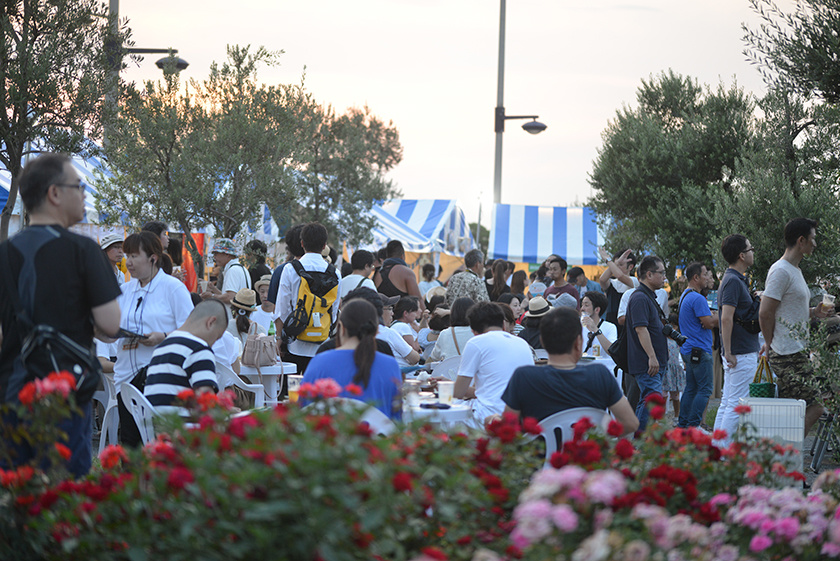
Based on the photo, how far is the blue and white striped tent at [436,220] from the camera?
25.2 metres

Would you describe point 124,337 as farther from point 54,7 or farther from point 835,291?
point 835,291

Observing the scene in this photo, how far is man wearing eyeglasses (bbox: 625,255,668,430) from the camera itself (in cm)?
794

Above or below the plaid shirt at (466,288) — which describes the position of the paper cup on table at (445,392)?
below

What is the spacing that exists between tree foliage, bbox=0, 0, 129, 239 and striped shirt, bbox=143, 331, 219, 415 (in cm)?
418

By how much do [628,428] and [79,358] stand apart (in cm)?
272

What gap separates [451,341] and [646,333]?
6.20 feet

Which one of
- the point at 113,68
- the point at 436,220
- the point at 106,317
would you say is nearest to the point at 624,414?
the point at 106,317

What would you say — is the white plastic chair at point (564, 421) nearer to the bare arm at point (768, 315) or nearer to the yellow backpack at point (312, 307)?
the bare arm at point (768, 315)

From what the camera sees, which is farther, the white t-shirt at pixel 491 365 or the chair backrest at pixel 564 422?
the white t-shirt at pixel 491 365

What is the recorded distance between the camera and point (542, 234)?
21688mm

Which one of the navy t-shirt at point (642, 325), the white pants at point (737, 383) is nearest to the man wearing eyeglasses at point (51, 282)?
the white pants at point (737, 383)

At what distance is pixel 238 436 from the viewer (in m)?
2.50

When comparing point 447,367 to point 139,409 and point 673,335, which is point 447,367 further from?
point 139,409

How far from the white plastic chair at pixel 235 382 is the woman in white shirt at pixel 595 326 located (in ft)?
11.0
